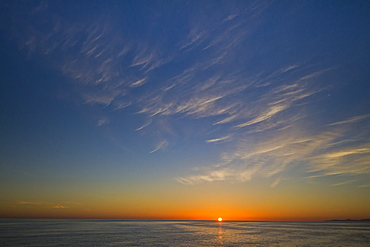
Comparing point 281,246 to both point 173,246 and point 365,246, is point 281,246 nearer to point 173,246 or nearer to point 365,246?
point 365,246

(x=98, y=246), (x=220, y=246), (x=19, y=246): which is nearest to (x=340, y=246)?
(x=220, y=246)

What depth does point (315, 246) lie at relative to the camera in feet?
184

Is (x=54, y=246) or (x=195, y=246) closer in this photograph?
(x=54, y=246)

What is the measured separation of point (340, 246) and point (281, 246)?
46.9 ft

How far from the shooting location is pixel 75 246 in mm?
50688

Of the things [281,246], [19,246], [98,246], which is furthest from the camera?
[281,246]

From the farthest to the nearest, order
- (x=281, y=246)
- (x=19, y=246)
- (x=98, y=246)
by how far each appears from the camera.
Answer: (x=281, y=246) < (x=98, y=246) < (x=19, y=246)

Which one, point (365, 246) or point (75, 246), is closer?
point (75, 246)

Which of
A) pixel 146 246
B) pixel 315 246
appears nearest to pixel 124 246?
pixel 146 246

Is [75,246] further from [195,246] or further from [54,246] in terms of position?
[195,246]

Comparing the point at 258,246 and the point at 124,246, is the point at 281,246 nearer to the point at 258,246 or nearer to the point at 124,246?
the point at 258,246

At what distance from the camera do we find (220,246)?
55.1 meters

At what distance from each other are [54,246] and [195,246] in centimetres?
3094

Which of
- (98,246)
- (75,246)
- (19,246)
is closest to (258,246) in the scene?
(98,246)
